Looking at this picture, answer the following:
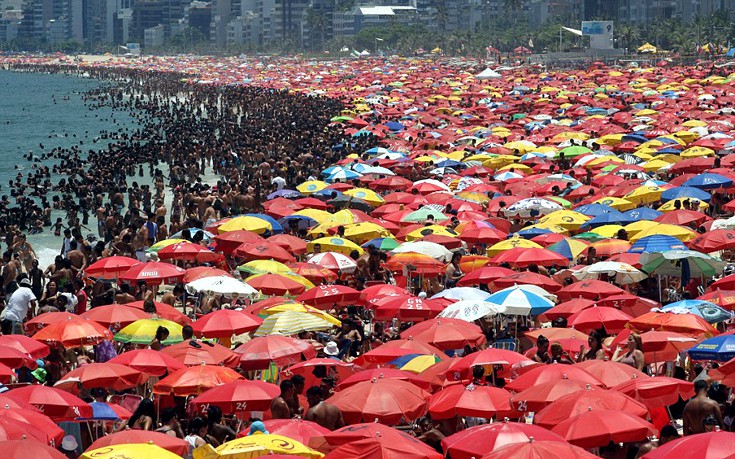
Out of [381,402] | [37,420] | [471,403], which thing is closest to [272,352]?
[381,402]

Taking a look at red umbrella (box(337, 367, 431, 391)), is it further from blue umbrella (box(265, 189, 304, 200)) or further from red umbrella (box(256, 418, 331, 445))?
blue umbrella (box(265, 189, 304, 200))

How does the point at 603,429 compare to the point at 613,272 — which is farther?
the point at 613,272

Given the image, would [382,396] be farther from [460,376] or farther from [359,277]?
[359,277]

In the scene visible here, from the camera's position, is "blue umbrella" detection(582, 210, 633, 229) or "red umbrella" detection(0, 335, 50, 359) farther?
"blue umbrella" detection(582, 210, 633, 229)

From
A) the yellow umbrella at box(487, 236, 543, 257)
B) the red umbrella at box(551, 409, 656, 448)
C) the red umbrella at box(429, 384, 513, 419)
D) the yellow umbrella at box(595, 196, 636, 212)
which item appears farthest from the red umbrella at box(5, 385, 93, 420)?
the yellow umbrella at box(595, 196, 636, 212)

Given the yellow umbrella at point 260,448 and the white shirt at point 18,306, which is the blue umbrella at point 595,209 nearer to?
the white shirt at point 18,306

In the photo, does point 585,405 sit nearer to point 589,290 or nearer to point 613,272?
point 589,290

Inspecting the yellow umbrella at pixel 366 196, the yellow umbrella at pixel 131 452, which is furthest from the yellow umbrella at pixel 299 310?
the yellow umbrella at pixel 366 196
